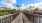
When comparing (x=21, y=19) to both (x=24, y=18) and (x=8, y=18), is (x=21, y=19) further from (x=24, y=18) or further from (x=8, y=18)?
(x=8, y=18)

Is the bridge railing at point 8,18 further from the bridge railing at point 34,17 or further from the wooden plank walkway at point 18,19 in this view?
the bridge railing at point 34,17

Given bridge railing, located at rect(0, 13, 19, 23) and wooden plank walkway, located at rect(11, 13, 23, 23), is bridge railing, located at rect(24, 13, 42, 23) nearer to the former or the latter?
wooden plank walkway, located at rect(11, 13, 23, 23)

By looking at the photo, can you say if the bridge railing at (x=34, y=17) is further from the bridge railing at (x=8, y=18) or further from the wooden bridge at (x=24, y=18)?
the bridge railing at (x=8, y=18)

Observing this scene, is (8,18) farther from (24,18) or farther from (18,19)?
(24,18)

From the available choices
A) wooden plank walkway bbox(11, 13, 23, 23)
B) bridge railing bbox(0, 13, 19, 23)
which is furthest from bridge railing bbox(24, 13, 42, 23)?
bridge railing bbox(0, 13, 19, 23)

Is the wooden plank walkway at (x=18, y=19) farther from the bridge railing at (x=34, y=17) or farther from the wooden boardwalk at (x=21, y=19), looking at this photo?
the bridge railing at (x=34, y=17)

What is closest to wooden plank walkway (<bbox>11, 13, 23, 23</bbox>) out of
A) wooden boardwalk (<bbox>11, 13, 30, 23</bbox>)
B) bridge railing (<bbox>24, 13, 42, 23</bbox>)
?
wooden boardwalk (<bbox>11, 13, 30, 23</bbox>)

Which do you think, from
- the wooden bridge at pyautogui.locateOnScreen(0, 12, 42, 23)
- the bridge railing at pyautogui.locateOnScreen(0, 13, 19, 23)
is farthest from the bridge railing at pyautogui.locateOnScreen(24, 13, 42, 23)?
the bridge railing at pyautogui.locateOnScreen(0, 13, 19, 23)

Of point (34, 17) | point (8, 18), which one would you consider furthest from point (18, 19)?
point (34, 17)

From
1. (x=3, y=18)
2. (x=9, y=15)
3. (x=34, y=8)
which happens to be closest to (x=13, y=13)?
(x=9, y=15)

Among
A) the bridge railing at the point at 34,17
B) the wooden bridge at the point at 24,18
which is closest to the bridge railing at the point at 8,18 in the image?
the wooden bridge at the point at 24,18

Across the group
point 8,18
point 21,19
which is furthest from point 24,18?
point 8,18

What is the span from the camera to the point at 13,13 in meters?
2.45

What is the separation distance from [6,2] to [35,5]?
2.12 feet
